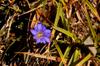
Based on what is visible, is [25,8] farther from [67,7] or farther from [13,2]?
[67,7]

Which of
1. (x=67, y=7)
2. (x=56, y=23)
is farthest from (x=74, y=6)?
(x=56, y=23)

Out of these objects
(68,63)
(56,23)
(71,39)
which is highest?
(56,23)

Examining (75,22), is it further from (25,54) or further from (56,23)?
(25,54)

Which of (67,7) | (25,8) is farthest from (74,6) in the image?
(25,8)

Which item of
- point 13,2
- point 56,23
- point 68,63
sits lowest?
point 68,63

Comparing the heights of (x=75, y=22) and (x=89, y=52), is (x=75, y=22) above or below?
above

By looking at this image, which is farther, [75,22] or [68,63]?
[75,22]
